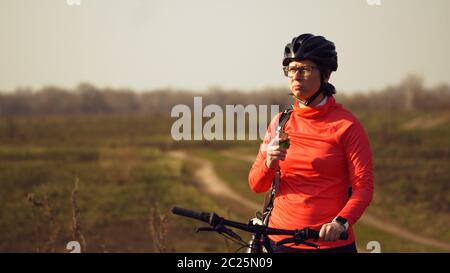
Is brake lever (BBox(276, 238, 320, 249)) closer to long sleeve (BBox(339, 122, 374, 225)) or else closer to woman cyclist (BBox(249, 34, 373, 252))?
woman cyclist (BBox(249, 34, 373, 252))

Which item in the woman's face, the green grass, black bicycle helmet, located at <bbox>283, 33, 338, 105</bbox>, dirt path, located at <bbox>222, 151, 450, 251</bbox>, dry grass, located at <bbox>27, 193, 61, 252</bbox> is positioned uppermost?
black bicycle helmet, located at <bbox>283, 33, 338, 105</bbox>

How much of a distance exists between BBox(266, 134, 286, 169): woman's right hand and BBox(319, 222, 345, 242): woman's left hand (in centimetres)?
45

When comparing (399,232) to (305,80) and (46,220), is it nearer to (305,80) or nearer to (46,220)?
(46,220)

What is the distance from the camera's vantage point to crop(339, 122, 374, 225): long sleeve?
3.68m

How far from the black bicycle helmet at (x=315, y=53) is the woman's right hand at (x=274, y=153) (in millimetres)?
344

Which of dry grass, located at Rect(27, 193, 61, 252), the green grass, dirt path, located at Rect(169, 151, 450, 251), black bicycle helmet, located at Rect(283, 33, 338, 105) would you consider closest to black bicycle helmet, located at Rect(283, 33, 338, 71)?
black bicycle helmet, located at Rect(283, 33, 338, 105)

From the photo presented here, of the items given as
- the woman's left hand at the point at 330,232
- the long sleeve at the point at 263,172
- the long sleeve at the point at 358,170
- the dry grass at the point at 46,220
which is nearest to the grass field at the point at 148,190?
the dry grass at the point at 46,220

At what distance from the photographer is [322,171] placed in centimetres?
382

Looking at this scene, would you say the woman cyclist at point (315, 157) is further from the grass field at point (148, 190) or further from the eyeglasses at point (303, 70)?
the grass field at point (148, 190)

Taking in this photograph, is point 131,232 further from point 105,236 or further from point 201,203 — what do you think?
point 201,203

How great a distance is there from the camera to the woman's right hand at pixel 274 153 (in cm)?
373

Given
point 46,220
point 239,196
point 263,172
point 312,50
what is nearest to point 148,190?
point 239,196
